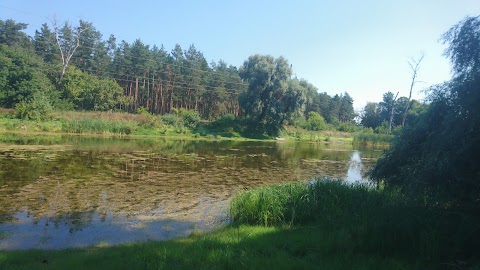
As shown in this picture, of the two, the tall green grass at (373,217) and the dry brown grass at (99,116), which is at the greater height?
the dry brown grass at (99,116)

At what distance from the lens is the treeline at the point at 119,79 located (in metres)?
55.7

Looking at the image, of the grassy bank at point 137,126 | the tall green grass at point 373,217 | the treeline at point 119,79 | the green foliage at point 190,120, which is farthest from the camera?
the green foliage at point 190,120

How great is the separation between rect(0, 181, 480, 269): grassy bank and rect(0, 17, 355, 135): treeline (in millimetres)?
48645

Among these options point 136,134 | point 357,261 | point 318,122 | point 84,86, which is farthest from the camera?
point 318,122

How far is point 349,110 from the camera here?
13125cm

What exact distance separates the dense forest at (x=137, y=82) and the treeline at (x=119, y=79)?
16cm

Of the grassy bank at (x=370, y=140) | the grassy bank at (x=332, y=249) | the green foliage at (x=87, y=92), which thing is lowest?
the grassy bank at (x=332, y=249)

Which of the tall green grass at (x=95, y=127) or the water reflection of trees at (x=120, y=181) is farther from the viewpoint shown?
the tall green grass at (x=95, y=127)

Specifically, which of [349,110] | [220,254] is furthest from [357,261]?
[349,110]

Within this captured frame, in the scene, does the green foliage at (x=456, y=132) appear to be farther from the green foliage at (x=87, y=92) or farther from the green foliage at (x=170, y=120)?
the green foliage at (x=87, y=92)

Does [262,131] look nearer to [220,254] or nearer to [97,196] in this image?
[97,196]

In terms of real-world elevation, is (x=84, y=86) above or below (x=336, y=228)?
above

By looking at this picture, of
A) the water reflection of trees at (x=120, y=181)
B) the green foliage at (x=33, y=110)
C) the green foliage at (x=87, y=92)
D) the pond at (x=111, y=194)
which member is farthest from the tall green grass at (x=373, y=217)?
the green foliage at (x=87, y=92)

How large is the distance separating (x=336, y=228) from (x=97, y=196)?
960 centimetres
